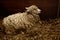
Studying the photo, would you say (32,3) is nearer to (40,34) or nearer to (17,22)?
(17,22)

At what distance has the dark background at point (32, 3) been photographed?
4445 mm

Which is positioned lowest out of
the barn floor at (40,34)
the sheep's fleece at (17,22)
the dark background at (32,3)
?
the barn floor at (40,34)

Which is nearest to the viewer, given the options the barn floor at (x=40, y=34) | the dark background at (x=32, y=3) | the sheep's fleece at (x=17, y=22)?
the barn floor at (x=40, y=34)

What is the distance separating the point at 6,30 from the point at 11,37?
26 centimetres

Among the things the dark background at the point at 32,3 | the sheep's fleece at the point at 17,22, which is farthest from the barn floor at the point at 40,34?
the dark background at the point at 32,3

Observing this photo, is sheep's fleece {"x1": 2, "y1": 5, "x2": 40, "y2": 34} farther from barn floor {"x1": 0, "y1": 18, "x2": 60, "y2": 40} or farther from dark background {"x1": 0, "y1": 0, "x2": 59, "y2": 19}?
dark background {"x1": 0, "y1": 0, "x2": 59, "y2": 19}

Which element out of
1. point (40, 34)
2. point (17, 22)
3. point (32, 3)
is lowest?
point (40, 34)

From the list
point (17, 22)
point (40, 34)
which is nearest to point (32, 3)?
point (17, 22)

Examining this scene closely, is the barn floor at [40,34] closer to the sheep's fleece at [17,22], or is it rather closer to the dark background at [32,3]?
the sheep's fleece at [17,22]

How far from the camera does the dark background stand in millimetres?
4445

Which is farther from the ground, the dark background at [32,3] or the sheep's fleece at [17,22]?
the dark background at [32,3]

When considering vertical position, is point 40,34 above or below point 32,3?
below

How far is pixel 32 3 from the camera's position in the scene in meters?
4.48

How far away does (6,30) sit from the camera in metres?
3.66
